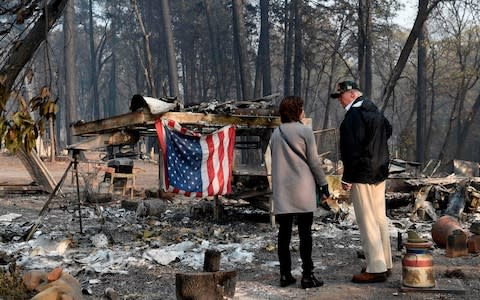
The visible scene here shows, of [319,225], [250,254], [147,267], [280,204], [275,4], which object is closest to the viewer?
[280,204]

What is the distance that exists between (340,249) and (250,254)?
1.53 metres

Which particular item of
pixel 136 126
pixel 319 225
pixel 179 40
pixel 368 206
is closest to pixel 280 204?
pixel 368 206

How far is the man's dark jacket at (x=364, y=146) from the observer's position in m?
5.61

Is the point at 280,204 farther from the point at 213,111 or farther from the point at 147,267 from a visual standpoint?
the point at 213,111

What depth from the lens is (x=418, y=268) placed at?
17.7 feet

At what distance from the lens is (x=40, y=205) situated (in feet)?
49.5

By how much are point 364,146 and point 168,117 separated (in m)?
4.79

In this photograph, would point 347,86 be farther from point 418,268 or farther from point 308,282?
point 308,282

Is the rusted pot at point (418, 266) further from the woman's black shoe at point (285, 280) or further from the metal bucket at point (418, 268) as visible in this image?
the woman's black shoe at point (285, 280)

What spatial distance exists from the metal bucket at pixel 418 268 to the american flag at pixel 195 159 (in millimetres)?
5183

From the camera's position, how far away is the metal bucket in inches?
210

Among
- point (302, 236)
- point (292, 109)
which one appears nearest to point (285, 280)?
point (302, 236)

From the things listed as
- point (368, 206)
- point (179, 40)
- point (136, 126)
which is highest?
point (179, 40)

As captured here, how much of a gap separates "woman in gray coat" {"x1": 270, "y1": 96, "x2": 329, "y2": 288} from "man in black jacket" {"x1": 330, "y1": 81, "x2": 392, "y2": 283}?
1.04 ft
